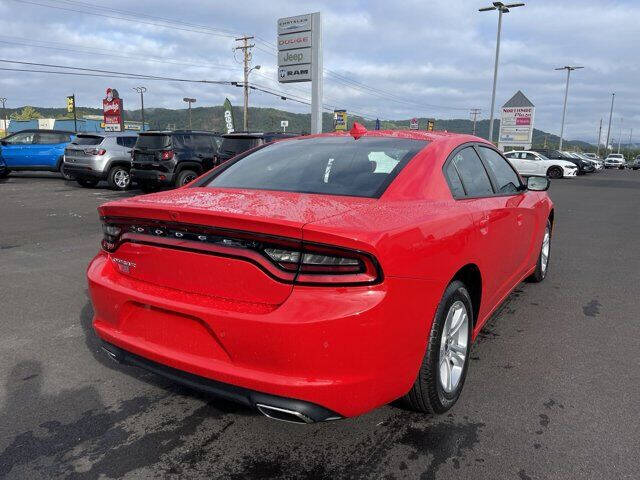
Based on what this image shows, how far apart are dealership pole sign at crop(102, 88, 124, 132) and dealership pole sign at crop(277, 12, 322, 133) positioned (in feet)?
85.8

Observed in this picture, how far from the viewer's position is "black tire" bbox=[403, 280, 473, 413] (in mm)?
2406

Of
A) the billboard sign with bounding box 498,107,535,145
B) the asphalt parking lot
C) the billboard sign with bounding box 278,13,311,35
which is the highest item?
the billboard sign with bounding box 278,13,311,35

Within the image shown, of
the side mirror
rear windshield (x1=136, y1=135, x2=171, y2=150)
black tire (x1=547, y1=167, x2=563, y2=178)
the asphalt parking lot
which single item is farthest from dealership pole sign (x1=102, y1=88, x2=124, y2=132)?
the side mirror

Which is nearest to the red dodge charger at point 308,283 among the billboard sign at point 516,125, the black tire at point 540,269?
the black tire at point 540,269

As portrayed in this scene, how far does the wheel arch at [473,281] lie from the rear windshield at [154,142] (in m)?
11.0

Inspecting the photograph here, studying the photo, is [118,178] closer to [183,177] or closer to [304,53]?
[183,177]

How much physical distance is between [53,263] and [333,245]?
203 inches

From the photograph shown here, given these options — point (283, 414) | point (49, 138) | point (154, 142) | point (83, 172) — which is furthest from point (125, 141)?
point (283, 414)

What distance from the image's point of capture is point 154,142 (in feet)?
41.6

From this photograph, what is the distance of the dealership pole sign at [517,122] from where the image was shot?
34.6m

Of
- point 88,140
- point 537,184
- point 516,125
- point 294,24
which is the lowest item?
point 537,184

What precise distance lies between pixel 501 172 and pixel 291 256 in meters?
2.60

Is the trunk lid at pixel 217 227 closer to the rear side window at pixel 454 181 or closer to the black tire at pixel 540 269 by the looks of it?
the rear side window at pixel 454 181

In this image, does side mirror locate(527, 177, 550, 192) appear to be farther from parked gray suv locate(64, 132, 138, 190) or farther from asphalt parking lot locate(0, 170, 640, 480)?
parked gray suv locate(64, 132, 138, 190)
